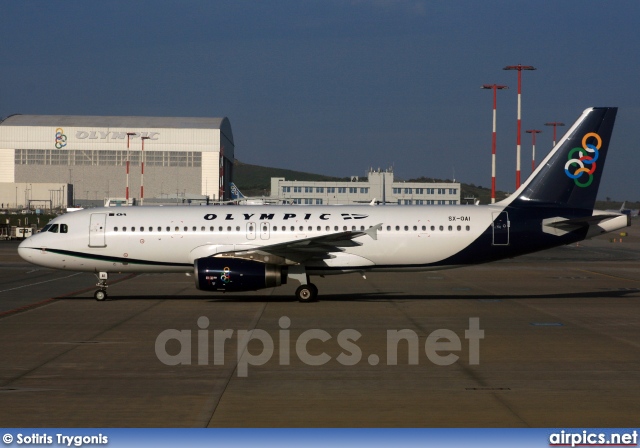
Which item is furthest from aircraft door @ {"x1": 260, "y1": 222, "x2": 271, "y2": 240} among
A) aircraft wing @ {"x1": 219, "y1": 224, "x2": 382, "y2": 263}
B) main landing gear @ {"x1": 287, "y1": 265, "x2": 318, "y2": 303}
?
main landing gear @ {"x1": 287, "y1": 265, "x2": 318, "y2": 303}

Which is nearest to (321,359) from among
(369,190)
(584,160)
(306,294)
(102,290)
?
(306,294)

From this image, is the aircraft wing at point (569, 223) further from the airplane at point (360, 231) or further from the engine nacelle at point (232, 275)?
the engine nacelle at point (232, 275)

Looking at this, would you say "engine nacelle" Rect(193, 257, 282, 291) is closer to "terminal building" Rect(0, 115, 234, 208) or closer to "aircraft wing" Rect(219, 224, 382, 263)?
"aircraft wing" Rect(219, 224, 382, 263)

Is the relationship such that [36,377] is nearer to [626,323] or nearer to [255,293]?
[626,323]

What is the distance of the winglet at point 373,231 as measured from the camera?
2988 cm

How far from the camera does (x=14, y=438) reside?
32.3 feet

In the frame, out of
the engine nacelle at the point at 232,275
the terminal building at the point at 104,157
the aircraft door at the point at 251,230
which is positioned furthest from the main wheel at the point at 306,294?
the terminal building at the point at 104,157

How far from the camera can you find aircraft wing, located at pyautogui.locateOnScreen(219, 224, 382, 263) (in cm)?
2880

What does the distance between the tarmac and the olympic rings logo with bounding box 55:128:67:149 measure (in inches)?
4092

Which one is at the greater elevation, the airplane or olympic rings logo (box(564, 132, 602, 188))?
olympic rings logo (box(564, 132, 602, 188))

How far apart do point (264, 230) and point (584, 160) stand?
38.5 feet

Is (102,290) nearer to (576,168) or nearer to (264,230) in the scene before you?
(264,230)

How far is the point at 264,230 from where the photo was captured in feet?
101

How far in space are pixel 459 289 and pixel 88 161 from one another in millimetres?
107481
